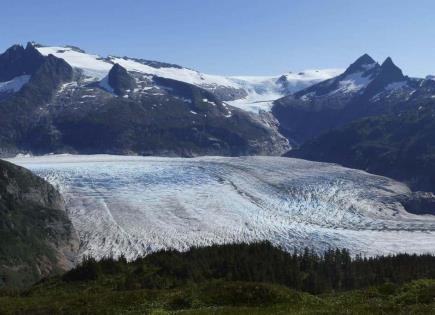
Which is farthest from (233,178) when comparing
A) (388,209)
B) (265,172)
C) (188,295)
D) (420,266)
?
(188,295)

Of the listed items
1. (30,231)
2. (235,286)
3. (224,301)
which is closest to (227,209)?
(30,231)

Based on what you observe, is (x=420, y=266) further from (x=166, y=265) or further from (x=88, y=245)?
(x=88, y=245)

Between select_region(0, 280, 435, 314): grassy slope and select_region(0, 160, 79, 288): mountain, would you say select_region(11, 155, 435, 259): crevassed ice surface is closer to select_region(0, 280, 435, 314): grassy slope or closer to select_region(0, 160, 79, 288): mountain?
select_region(0, 160, 79, 288): mountain

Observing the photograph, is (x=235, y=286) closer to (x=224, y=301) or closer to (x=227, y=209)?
(x=224, y=301)

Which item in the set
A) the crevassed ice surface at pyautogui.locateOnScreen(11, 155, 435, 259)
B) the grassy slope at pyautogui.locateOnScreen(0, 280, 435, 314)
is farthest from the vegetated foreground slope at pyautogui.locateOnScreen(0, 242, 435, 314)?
the crevassed ice surface at pyautogui.locateOnScreen(11, 155, 435, 259)

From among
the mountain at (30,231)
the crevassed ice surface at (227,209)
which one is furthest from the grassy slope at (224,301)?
the mountain at (30,231)
